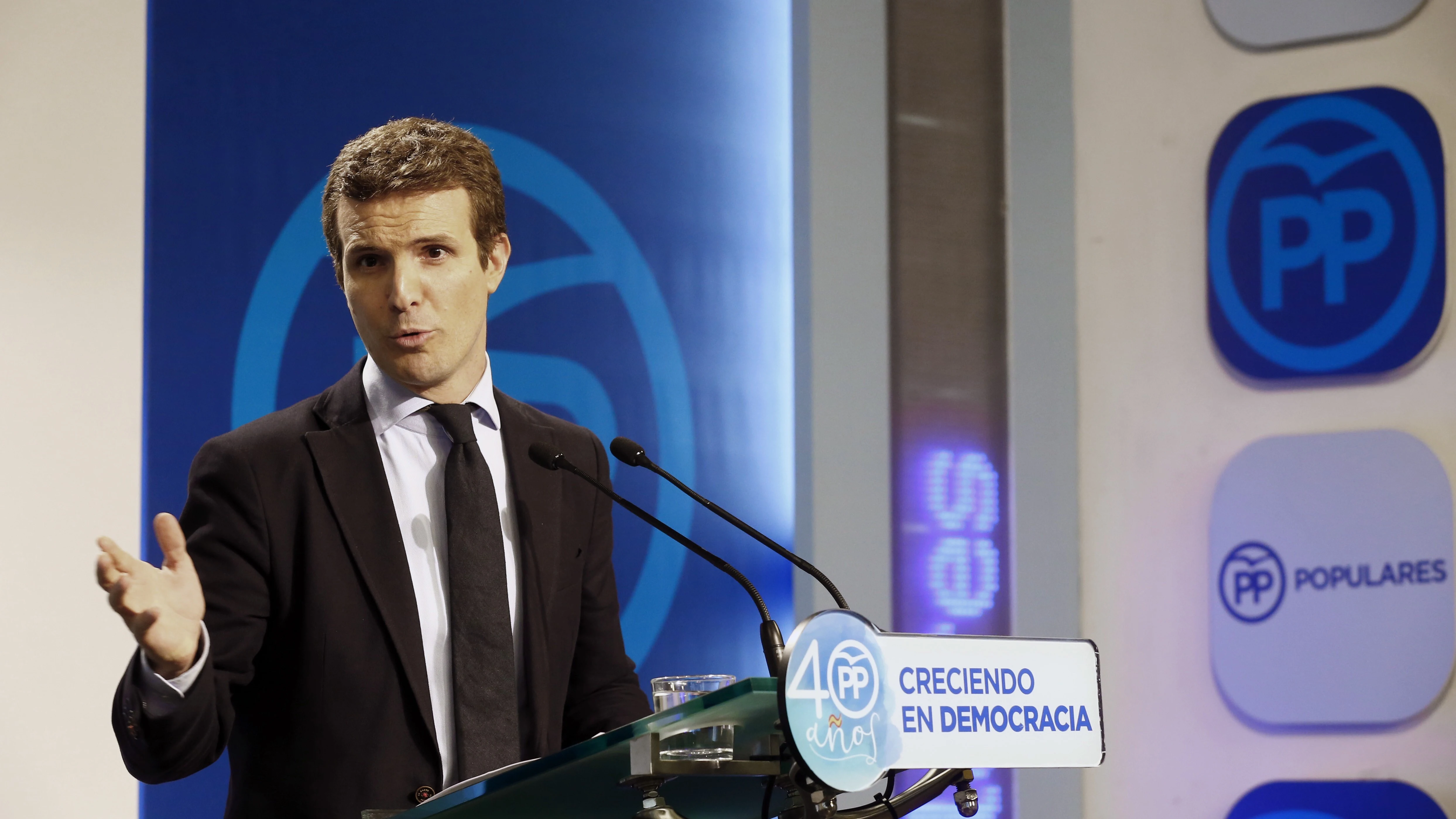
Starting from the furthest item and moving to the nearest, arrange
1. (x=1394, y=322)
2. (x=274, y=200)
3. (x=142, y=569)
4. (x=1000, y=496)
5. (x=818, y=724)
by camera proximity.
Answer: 1. (x=1000, y=496)
2. (x=1394, y=322)
3. (x=274, y=200)
4. (x=142, y=569)
5. (x=818, y=724)

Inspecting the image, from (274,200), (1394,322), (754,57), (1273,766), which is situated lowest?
(1273,766)

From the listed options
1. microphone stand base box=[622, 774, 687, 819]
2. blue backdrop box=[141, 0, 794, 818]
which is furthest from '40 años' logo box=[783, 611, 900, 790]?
blue backdrop box=[141, 0, 794, 818]

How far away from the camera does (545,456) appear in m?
1.54

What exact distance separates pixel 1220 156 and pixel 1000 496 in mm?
1195

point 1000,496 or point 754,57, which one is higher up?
point 754,57

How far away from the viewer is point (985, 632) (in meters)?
3.92

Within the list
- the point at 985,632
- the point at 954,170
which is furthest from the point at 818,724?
the point at 954,170

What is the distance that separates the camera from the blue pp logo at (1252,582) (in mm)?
3832

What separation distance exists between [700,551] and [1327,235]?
3130mm

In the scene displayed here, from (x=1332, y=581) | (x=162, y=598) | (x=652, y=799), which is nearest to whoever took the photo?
(x=652, y=799)

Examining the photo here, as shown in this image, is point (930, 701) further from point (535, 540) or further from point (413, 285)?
point (413, 285)

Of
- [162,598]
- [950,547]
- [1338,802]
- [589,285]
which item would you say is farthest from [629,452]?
[1338,802]

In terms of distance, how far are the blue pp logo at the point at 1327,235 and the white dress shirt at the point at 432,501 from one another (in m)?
2.82

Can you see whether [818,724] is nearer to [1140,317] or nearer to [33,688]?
[33,688]
